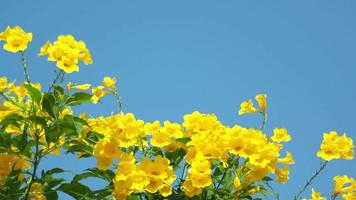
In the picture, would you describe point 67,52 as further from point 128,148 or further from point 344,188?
point 344,188

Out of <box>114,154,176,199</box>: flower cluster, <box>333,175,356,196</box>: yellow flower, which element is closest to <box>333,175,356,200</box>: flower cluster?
<box>333,175,356,196</box>: yellow flower

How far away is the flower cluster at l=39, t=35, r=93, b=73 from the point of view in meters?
3.09

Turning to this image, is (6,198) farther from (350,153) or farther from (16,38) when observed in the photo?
(350,153)

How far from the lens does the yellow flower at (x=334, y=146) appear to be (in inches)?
130

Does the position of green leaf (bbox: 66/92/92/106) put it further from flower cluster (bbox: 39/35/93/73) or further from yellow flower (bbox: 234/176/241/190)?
yellow flower (bbox: 234/176/241/190)

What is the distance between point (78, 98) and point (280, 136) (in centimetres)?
139

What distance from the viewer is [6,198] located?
10.3 feet

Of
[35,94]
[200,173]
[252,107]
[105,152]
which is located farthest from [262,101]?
[35,94]

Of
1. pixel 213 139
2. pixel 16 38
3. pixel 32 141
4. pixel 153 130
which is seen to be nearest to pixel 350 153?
pixel 213 139

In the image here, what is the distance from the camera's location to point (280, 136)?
3148mm

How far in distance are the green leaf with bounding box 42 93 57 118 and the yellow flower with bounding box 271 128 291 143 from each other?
1.44m

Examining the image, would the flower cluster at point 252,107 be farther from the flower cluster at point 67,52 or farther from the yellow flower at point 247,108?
the flower cluster at point 67,52

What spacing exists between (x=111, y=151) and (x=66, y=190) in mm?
571

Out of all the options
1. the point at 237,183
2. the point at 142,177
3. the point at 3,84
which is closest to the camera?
the point at 142,177
